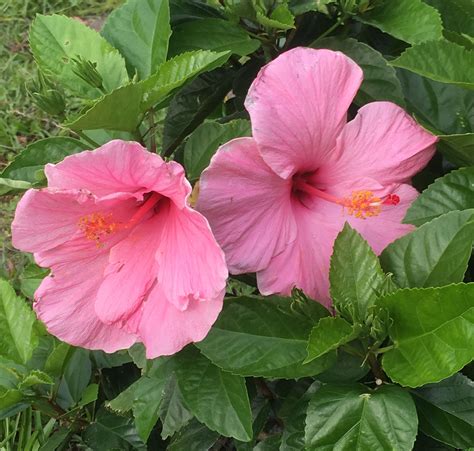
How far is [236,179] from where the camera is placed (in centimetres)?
109

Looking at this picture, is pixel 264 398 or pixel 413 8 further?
pixel 264 398

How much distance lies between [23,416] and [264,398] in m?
1.51

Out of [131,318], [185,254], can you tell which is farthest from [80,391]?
[185,254]

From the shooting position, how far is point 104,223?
1136 mm

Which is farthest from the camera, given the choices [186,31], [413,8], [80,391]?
[80,391]

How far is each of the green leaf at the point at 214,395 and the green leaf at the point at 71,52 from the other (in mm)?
526

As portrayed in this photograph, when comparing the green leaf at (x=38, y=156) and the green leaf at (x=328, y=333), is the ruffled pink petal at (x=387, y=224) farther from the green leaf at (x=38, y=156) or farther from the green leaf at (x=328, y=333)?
the green leaf at (x=38, y=156)

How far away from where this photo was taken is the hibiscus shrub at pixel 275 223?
41.8 inches

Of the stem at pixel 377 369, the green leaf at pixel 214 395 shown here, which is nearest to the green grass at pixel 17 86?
the green leaf at pixel 214 395

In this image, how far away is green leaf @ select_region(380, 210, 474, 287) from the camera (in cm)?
106

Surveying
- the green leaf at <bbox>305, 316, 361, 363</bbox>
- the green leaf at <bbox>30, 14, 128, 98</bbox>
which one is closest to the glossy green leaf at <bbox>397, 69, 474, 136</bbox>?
the green leaf at <bbox>305, 316, 361, 363</bbox>

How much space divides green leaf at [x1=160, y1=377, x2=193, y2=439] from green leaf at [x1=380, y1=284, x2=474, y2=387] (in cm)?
46

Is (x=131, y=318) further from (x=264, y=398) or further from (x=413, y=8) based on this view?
(x=413, y=8)

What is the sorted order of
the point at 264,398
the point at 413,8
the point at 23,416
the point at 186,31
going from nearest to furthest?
the point at 413,8 < the point at 186,31 < the point at 264,398 < the point at 23,416
